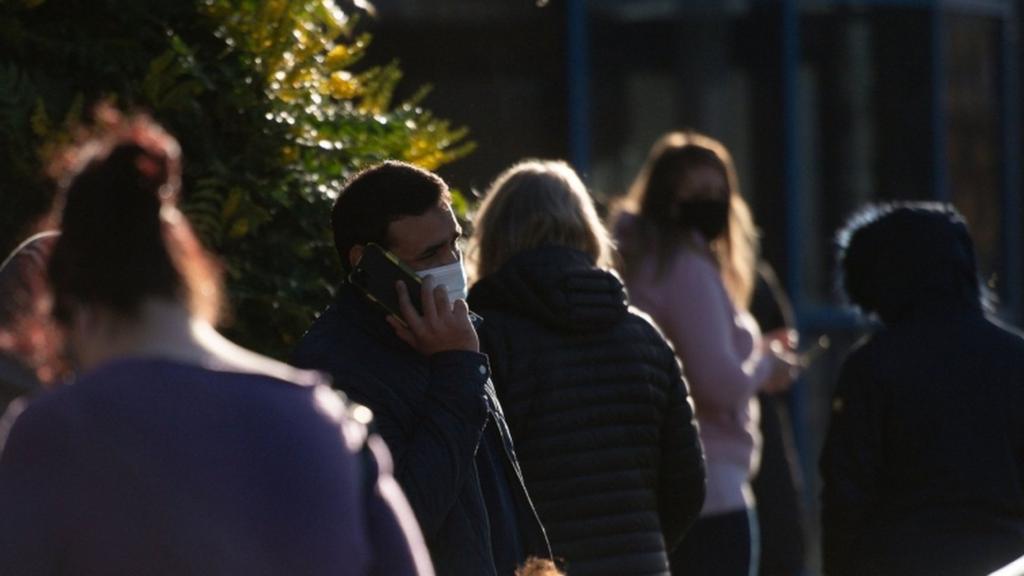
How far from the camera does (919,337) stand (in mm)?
5172

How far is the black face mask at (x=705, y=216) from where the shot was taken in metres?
6.52

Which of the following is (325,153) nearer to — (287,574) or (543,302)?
(543,302)

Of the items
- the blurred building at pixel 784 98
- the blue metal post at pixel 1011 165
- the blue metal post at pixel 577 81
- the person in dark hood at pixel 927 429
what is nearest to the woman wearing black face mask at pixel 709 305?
the person in dark hood at pixel 927 429

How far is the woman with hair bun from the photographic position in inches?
91.0

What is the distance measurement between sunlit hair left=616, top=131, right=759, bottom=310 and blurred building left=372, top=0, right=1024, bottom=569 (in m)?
1.53

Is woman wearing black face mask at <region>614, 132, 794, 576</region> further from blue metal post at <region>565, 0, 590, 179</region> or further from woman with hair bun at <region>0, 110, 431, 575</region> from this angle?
woman with hair bun at <region>0, 110, 431, 575</region>

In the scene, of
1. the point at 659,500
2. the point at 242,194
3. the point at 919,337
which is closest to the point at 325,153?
the point at 242,194

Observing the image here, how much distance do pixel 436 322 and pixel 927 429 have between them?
186cm

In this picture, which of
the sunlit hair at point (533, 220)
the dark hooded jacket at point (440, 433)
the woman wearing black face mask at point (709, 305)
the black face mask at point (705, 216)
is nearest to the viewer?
the dark hooded jacket at point (440, 433)

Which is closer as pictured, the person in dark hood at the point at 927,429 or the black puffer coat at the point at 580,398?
the black puffer coat at the point at 580,398

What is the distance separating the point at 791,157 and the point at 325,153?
5.73 meters

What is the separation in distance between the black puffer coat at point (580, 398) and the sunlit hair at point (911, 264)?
2.75 feet

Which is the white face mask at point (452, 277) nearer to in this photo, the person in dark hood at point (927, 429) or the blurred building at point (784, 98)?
the person in dark hood at point (927, 429)

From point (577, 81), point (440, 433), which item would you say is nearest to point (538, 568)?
point (440, 433)
